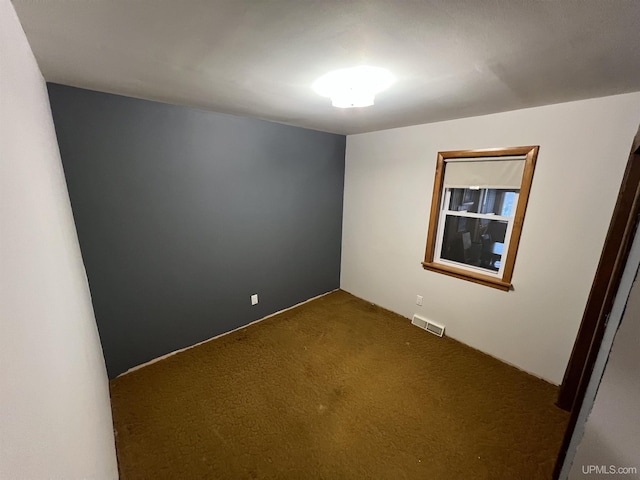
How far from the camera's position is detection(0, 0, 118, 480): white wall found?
1.47 ft

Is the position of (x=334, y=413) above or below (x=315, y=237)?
below

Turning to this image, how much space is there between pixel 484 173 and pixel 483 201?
27 centimetres

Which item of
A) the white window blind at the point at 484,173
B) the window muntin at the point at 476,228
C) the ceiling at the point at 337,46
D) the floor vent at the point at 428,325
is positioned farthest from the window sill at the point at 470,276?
the ceiling at the point at 337,46

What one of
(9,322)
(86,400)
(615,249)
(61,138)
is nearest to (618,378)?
(615,249)

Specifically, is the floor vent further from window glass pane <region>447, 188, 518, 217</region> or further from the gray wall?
the gray wall

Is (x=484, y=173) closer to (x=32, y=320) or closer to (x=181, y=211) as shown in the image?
(x=181, y=211)

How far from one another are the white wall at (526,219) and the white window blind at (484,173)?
0.46ft

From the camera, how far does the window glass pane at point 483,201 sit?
2.24 m

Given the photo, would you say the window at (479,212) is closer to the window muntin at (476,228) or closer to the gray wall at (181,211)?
the window muntin at (476,228)

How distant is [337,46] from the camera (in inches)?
42.4

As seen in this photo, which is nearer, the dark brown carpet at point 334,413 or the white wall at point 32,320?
the white wall at point 32,320

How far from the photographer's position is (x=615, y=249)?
1.60 meters

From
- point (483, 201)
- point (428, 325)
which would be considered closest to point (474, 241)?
point (483, 201)

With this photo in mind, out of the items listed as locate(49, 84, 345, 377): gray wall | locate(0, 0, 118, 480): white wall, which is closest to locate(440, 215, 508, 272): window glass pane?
locate(49, 84, 345, 377): gray wall
